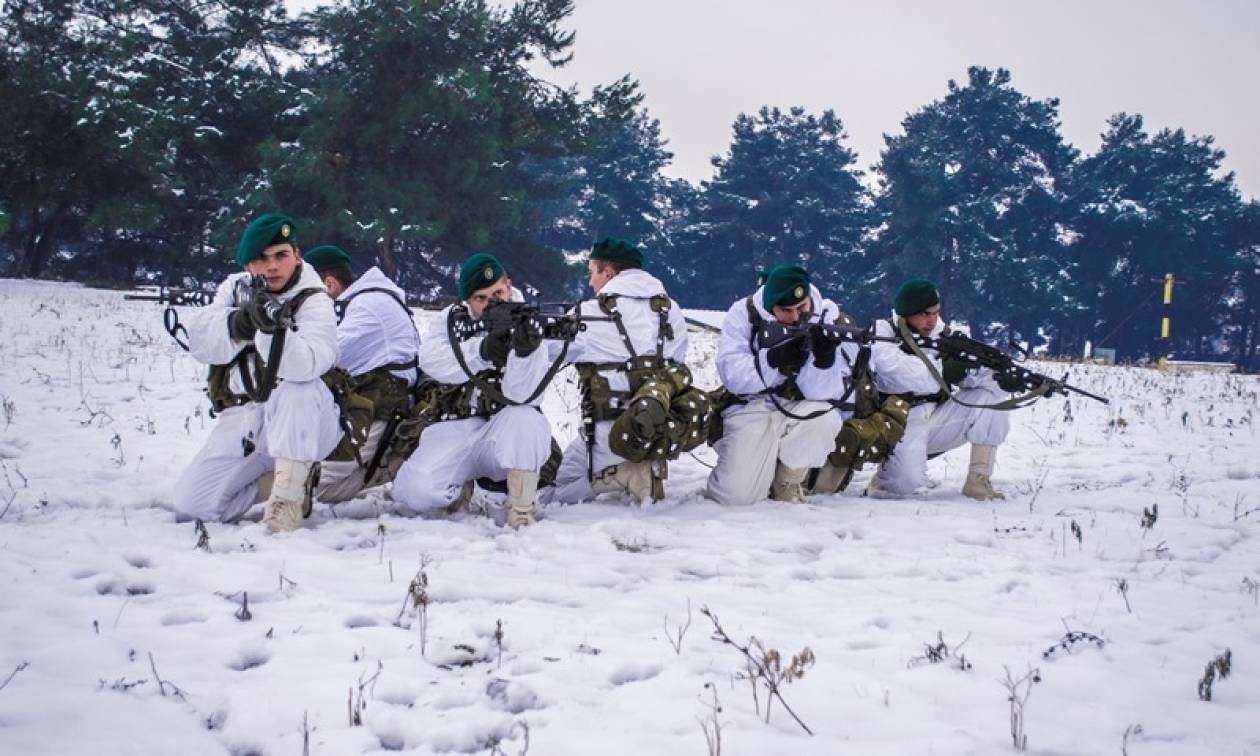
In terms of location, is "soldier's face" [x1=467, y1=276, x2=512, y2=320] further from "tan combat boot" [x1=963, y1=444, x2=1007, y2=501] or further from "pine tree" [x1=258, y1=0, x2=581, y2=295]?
"pine tree" [x1=258, y1=0, x2=581, y2=295]

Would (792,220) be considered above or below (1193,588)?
above

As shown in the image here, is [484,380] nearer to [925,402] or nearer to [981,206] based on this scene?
[925,402]

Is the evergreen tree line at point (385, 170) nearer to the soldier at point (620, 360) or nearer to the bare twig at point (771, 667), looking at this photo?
the soldier at point (620, 360)

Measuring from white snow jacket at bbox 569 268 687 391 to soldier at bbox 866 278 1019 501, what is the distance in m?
1.86

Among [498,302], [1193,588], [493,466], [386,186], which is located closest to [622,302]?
[498,302]

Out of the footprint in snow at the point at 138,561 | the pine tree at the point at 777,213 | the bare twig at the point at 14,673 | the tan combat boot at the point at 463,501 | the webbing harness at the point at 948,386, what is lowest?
the bare twig at the point at 14,673

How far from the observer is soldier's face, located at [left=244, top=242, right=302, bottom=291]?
17.0 feet

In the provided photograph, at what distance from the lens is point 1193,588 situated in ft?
14.8

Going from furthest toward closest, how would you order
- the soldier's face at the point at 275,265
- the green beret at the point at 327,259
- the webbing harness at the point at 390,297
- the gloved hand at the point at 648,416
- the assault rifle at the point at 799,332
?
the green beret at the point at 327,259
the assault rifle at the point at 799,332
the webbing harness at the point at 390,297
the gloved hand at the point at 648,416
the soldier's face at the point at 275,265

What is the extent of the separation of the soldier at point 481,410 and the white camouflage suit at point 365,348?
0.29 meters

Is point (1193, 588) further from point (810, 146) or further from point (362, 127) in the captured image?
point (810, 146)

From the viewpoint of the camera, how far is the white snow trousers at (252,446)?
5.18 m

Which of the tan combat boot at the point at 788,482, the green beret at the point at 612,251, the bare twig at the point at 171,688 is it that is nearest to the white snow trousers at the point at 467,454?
the green beret at the point at 612,251

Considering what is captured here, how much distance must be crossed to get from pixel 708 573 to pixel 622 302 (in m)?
2.35
